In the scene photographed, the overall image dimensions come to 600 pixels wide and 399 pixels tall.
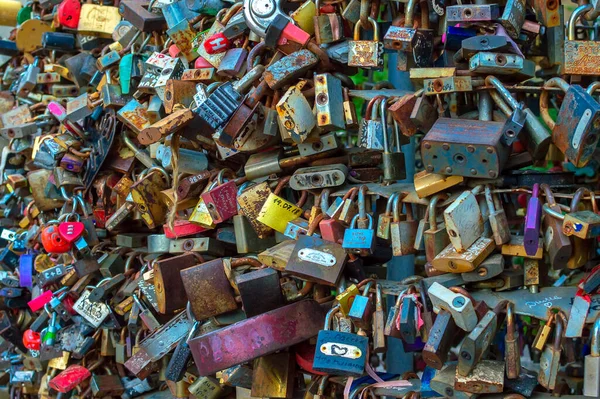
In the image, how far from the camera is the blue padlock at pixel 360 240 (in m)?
2.47

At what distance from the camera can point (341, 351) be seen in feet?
8.02

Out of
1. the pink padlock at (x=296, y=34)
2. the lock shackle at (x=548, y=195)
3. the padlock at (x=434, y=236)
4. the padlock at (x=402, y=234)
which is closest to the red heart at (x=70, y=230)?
the pink padlock at (x=296, y=34)

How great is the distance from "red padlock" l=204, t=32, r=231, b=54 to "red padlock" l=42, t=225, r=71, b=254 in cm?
109

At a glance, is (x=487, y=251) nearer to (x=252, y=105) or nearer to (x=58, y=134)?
(x=252, y=105)

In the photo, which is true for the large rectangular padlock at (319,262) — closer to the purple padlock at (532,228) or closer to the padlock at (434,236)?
the padlock at (434,236)

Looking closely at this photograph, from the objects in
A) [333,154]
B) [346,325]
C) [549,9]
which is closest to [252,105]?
[333,154]

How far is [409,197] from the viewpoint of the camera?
2537mm

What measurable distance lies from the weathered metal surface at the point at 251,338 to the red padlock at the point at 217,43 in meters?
1.04

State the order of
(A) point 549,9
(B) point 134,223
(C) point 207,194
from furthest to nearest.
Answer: (B) point 134,223, (C) point 207,194, (A) point 549,9

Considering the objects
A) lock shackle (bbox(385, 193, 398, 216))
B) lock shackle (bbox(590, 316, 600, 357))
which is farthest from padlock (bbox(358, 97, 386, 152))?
lock shackle (bbox(590, 316, 600, 357))

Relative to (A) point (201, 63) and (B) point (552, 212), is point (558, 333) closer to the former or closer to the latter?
(B) point (552, 212)

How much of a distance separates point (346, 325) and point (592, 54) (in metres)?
1.12

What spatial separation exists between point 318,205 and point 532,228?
80 centimetres

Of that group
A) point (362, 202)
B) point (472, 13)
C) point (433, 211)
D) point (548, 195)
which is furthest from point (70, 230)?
point (548, 195)
